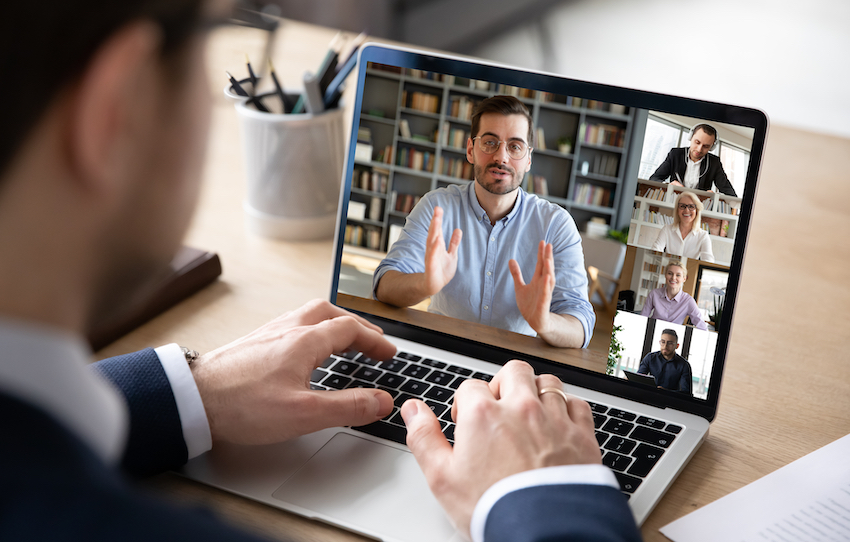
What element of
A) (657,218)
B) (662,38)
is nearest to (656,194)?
(657,218)

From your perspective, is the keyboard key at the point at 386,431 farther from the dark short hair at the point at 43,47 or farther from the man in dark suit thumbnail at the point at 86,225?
the dark short hair at the point at 43,47

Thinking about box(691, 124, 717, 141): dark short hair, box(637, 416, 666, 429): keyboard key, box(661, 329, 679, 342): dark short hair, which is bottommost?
box(637, 416, 666, 429): keyboard key

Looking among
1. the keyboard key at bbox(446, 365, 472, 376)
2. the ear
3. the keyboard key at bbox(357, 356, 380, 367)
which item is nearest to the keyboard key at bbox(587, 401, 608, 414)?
the keyboard key at bbox(446, 365, 472, 376)

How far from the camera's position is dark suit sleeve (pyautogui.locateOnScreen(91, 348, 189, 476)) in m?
0.58

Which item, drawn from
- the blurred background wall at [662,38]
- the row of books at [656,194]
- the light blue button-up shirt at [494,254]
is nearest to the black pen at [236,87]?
the light blue button-up shirt at [494,254]

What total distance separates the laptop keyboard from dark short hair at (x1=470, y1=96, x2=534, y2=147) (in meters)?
0.26

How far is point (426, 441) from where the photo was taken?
585mm

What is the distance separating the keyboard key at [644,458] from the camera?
620 mm

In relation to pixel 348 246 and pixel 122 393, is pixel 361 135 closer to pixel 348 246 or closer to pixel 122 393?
pixel 348 246

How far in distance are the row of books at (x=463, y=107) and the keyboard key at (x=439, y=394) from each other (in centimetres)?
29

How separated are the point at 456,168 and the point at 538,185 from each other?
9cm

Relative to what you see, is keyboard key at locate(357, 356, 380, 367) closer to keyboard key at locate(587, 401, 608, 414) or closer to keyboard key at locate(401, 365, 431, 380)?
keyboard key at locate(401, 365, 431, 380)

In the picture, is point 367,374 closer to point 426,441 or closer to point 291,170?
point 426,441

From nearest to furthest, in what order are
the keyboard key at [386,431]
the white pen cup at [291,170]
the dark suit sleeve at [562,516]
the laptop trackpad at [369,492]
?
the dark suit sleeve at [562,516] < the laptop trackpad at [369,492] < the keyboard key at [386,431] < the white pen cup at [291,170]
